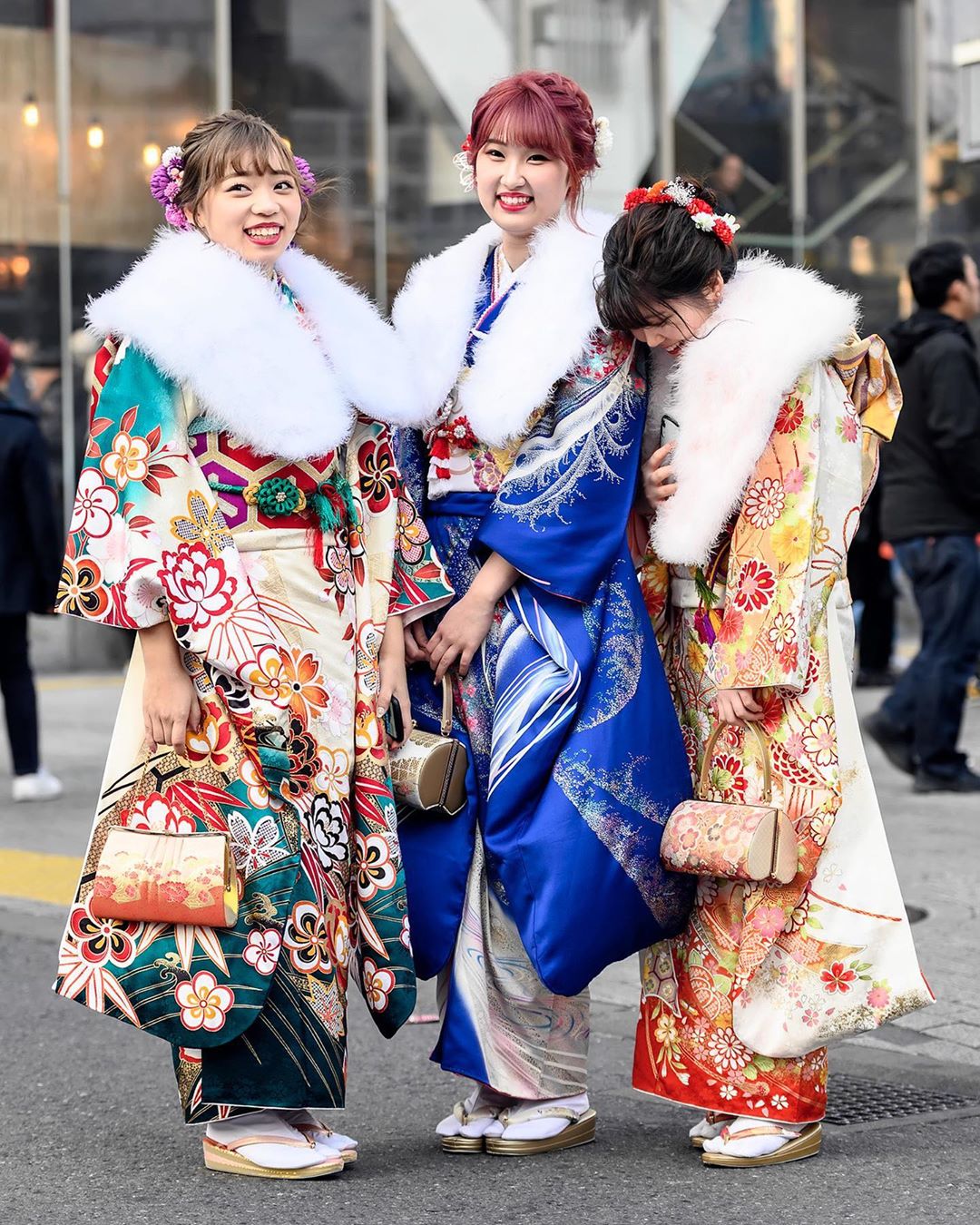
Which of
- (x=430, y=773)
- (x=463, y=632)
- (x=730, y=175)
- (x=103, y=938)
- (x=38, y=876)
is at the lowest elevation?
(x=38, y=876)

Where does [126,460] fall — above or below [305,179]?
below

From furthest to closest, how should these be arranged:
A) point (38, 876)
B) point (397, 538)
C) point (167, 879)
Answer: point (38, 876) < point (397, 538) < point (167, 879)

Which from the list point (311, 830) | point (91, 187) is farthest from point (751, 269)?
point (91, 187)

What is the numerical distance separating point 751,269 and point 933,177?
43.5 feet

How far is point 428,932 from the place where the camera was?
3361 millimetres

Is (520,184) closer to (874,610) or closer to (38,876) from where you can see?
(38,876)

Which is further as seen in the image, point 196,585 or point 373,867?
point 373,867

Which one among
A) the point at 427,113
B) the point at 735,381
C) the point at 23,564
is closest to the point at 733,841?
the point at 735,381

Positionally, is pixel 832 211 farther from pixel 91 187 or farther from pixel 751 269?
pixel 751 269

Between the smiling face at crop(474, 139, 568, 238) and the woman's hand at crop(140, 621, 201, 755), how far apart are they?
0.97 meters

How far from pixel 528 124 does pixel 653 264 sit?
376 mm

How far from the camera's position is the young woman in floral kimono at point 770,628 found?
323cm

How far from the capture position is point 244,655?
125 inches

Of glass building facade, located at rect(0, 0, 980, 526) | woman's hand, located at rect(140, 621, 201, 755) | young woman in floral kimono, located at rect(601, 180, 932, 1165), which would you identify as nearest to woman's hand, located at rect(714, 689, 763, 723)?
young woman in floral kimono, located at rect(601, 180, 932, 1165)
